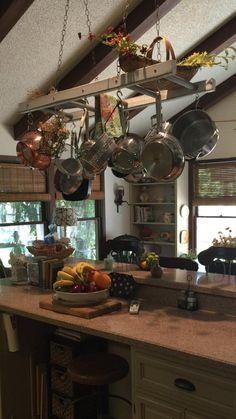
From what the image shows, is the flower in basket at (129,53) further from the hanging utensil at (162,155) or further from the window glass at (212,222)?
the window glass at (212,222)

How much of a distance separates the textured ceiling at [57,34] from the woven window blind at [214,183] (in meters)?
1.88

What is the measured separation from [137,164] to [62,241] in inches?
37.1

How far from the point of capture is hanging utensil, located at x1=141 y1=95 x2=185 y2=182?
197 centimetres

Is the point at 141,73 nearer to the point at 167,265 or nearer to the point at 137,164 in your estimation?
the point at 137,164

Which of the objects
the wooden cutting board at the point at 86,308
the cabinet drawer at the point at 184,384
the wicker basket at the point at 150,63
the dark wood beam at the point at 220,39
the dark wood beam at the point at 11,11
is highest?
the dark wood beam at the point at 220,39

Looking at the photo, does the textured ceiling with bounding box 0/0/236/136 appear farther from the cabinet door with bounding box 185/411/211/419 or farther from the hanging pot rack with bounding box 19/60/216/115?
the cabinet door with bounding box 185/411/211/419

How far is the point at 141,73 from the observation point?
1799 millimetres

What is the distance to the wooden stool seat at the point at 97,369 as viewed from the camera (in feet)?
6.44

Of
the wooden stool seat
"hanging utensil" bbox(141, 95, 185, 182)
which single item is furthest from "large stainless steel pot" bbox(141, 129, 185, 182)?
the wooden stool seat

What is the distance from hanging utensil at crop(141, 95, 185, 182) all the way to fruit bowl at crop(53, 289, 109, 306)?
2.36 ft

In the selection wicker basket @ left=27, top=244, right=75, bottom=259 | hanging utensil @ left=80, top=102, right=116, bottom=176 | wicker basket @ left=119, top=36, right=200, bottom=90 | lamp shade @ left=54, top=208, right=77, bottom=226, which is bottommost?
wicker basket @ left=27, top=244, right=75, bottom=259

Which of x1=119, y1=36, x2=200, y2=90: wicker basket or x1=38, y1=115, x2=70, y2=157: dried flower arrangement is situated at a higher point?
x1=119, y1=36, x2=200, y2=90: wicker basket

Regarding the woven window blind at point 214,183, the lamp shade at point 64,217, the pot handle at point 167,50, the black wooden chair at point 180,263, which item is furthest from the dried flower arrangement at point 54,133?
the woven window blind at point 214,183

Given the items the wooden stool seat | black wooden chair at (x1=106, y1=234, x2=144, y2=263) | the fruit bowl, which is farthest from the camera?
black wooden chair at (x1=106, y1=234, x2=144, y2=263)
